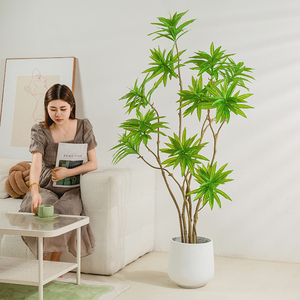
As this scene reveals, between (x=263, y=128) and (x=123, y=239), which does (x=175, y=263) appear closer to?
(x=123, y=239)

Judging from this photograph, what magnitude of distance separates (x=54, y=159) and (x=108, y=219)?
51 cm

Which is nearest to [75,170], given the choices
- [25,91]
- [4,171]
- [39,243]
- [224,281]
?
[39,243]

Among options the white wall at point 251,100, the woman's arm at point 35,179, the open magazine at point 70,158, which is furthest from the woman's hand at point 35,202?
the white wall at point 251,100

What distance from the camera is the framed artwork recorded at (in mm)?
3484

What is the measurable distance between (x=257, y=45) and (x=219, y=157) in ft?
2.83

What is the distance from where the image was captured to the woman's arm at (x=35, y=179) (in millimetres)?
2363

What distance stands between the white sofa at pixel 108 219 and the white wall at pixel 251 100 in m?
0.43

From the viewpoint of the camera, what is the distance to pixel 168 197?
325 centimetres

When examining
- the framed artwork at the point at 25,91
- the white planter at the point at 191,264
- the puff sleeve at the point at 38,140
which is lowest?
the white planter at the point at 191,264

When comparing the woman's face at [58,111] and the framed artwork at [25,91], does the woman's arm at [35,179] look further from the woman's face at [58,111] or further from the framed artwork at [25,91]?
the framed artwork at [25,91]

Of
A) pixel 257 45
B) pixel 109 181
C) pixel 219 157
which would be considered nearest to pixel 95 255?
pixel 109 181

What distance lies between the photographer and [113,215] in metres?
2.62

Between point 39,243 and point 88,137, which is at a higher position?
point 88,137

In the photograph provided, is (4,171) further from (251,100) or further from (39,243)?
(251,100)
